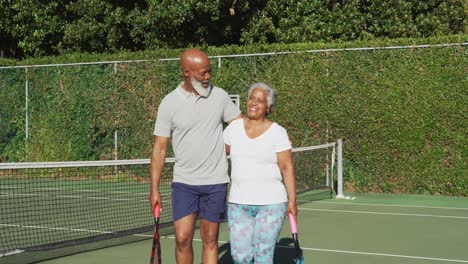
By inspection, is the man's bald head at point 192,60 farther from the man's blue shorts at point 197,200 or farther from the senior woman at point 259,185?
the man's blue shorts at point 197,200

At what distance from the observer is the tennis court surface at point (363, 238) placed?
30.9ft

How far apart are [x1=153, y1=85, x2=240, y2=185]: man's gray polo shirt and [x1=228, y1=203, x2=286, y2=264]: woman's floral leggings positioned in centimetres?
36

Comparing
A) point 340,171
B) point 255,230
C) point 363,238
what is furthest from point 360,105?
point 255,230

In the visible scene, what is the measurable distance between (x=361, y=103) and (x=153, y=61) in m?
5.23

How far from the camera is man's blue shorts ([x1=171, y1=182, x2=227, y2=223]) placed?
21.7 feet

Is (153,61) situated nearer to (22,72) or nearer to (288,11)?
(22,72)

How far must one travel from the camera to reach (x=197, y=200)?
667 cm

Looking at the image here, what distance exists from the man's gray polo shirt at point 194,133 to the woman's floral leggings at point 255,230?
36cm

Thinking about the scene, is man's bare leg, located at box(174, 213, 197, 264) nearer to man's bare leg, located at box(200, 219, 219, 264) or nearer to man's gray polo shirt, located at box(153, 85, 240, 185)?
man's bare leg, located at box(200, 219, 219, 264)

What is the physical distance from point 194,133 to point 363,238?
16.4 ft

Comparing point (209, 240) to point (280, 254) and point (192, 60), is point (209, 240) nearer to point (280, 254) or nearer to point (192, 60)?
point (192, 60)

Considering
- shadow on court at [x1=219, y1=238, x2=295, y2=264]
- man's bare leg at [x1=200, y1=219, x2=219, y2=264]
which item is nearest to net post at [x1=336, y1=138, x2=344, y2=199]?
shadow on court at [x1=219, y1=238, x2=295, y2=264]

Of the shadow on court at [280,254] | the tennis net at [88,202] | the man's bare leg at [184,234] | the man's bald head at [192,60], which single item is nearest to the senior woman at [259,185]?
the man's bare leg at [184,234]

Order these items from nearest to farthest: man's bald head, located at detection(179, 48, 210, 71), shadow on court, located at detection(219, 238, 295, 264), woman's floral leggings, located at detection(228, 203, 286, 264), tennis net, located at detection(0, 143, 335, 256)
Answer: woman's floral leggings, located at detection(228, 203, 286, 264) < man's bald head, located at detection(179, 48, 210, 71) < shadow on court, located at detection(219, 238, 295, 264) < tennis net, located at detection(0, 143, 335, 256)
